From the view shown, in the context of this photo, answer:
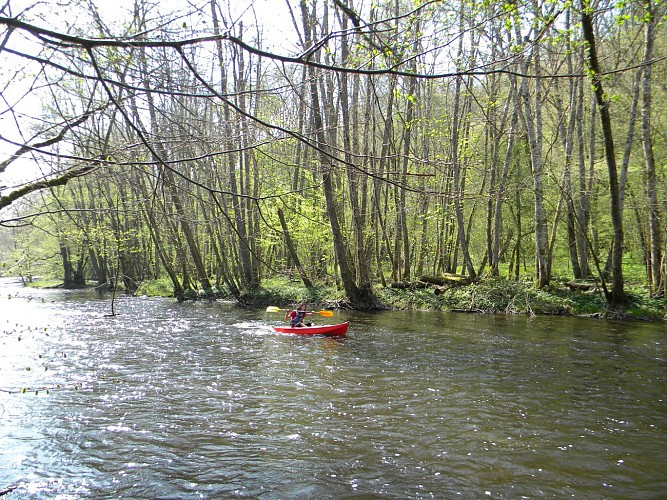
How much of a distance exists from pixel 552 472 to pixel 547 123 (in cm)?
1884

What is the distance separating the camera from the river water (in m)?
4.64

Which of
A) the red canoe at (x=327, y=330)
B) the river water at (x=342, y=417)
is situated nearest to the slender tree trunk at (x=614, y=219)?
the river water at (x=342, y=417)

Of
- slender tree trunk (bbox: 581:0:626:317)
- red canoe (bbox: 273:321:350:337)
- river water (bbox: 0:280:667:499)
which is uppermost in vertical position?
slender tree trunk (bbox: 581:0:626:317)

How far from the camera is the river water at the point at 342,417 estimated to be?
4645 mm

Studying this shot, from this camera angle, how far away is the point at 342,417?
628cm

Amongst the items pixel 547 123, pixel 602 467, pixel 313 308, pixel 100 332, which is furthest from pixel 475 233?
pixel 602 467

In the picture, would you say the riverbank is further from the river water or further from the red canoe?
the red canoe

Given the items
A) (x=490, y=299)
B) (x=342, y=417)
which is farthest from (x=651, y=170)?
(x=342, y=417)

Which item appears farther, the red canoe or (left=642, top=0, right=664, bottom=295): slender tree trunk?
the red canoe

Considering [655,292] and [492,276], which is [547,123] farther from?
[655,292]

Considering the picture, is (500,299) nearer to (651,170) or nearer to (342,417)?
(651,170)

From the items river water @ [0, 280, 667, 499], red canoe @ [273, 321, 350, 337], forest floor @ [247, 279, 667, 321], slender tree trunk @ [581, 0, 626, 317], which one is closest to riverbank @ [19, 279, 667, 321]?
forest floor @ [247, 279, 667, 321]

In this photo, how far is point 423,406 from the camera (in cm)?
661

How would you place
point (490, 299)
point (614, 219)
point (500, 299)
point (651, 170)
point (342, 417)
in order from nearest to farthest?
point (342, 417)
point (614, 219)
point (651, 170)
point (500, 299)
point (490, 299)
